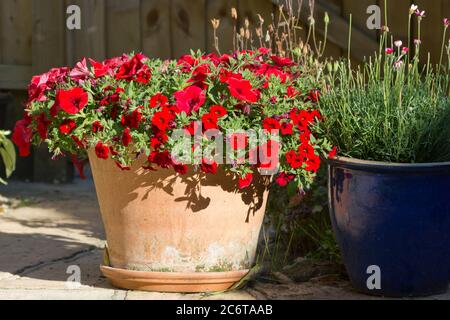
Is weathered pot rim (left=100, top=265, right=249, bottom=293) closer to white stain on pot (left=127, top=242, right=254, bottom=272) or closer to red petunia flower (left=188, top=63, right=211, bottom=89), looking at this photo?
white stain on pot (left=127, top=242, right=254, bottom=272)

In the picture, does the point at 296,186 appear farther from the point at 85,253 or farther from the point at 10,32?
the point at 10,32

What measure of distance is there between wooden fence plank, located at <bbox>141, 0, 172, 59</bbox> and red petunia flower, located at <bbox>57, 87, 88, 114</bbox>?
119 inches

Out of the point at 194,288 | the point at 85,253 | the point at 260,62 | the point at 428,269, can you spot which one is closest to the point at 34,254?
the point at 85,253

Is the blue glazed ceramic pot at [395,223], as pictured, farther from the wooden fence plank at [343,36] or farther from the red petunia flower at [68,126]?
the wooden fence plank at [343,36]

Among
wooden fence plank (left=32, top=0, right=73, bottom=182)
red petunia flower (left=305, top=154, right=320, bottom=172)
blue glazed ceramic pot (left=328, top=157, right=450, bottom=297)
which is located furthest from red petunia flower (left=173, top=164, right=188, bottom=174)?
wooden fence plank (left=32, top=0, right=73, bottom=182)

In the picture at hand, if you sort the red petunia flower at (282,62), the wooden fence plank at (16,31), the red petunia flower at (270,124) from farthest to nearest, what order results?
the wooden fence plank at (16,31) < the red petunia flower at (282,62) < the red petunia flower at (270,124)

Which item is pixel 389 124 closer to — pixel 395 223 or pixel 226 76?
pixel 395 223

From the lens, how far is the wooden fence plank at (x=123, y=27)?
7016mm

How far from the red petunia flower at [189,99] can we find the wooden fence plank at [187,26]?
2956mm

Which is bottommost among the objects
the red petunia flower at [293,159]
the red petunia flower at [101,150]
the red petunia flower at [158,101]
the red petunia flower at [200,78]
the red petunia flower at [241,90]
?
the red petunia flower at [293,159]

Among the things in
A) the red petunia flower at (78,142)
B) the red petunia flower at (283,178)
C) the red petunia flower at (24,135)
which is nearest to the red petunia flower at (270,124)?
the red petunia flower at (283,178)

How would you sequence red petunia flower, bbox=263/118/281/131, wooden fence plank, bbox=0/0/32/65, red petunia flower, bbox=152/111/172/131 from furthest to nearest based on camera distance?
wooden fence plank, bbox=0/0/32/65, red petunia flower, bbox=263/118/281/131, red petunia flower, bbox=152/111/172/131

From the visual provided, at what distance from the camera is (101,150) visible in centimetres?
394

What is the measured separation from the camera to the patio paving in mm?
4184
